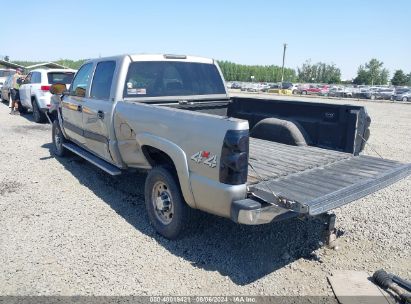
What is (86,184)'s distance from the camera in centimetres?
586

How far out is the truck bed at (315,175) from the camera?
289 cm

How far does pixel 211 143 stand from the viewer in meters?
Answer: 3.07

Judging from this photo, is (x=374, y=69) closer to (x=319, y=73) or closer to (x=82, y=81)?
(x=319, y=73)

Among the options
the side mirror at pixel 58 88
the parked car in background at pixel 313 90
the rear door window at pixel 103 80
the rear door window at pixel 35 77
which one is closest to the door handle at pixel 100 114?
the rear door window at pixel 103 80

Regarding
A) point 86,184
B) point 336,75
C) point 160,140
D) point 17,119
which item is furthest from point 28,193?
point 336,75

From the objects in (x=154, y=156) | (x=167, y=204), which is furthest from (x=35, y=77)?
(x=167, y=204)

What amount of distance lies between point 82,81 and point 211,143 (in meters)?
3.75

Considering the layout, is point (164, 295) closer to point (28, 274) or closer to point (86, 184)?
point (28, 274)

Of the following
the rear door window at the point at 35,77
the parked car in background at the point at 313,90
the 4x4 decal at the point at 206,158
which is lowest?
the 4x4 decal at the point at 206,158

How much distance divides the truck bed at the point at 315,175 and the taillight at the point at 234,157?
0.17 metres

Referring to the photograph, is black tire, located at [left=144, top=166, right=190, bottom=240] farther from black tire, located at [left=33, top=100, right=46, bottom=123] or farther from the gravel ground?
black tire, located at [left=33, top=100, right=46, bottom=123]

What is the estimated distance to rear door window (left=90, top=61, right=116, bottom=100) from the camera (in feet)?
15.9

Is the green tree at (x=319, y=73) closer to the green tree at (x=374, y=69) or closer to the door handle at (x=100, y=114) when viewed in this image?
the green tree at (x=374, y=69)

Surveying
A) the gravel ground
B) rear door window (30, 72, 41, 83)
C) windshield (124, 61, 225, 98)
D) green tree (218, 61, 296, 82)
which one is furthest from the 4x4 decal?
green tree (218, 61, 296, 82)
